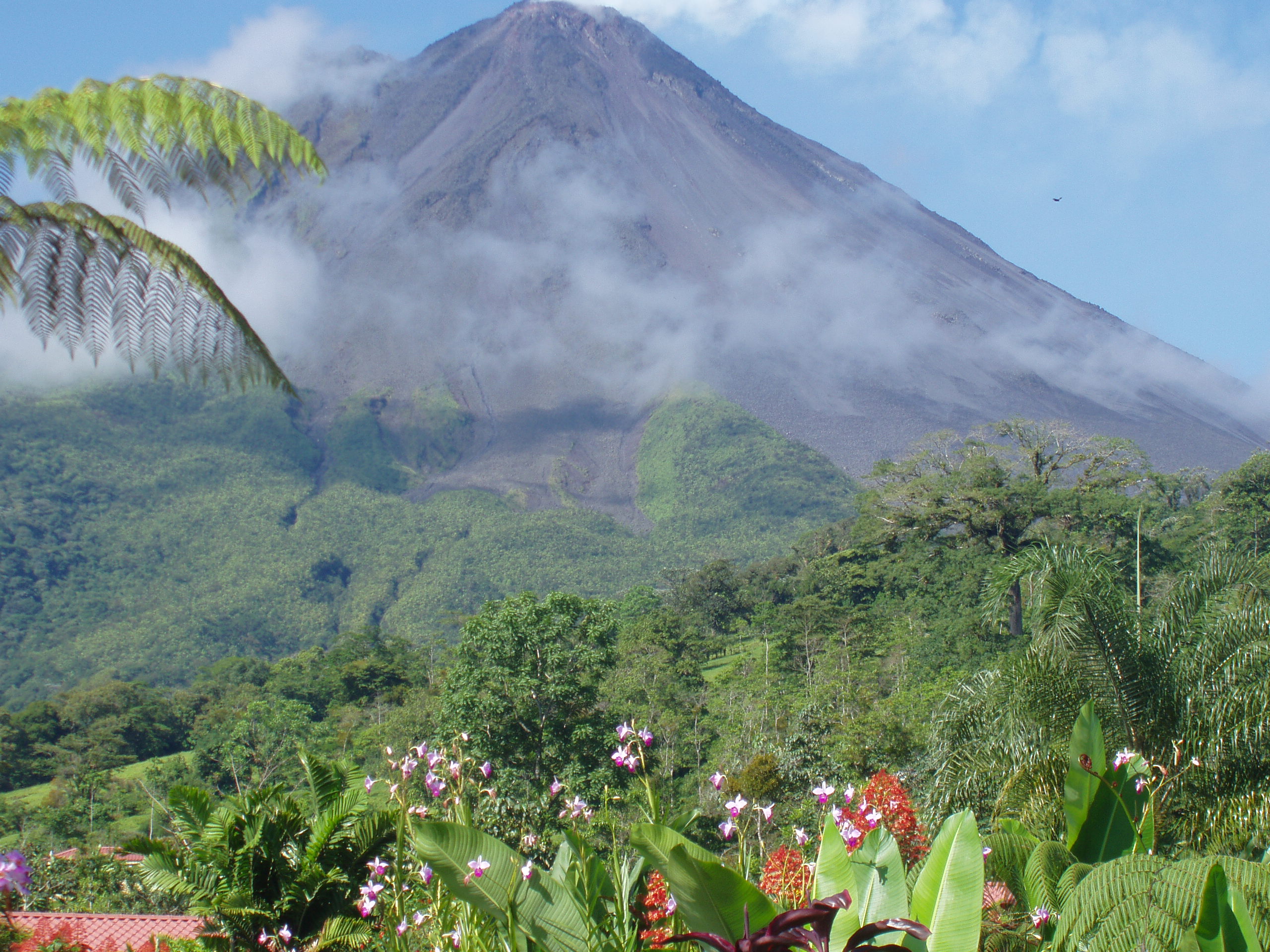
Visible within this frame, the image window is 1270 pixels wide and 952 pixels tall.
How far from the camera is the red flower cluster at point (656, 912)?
2730 mm

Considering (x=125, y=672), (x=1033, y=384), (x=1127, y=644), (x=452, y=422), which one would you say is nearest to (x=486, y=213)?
(x=452, y=422)

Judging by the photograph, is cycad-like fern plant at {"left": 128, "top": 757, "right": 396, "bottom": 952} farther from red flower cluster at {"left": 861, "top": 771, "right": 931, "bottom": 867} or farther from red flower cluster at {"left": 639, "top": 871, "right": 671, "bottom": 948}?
red flower cluster at {"left": 861, "top": 771, "right": 931, "bottom": 867}

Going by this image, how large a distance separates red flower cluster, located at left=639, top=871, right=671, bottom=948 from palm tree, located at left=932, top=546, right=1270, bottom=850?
3.23m

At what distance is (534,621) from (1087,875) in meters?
16.2

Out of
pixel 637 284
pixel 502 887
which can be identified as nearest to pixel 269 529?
pixel 637 284

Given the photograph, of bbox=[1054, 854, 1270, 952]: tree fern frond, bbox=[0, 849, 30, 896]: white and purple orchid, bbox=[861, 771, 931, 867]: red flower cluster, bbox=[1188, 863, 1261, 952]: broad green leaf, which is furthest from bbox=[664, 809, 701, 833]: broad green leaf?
bbox=[861, 771, 931, 867]: red flower cluster

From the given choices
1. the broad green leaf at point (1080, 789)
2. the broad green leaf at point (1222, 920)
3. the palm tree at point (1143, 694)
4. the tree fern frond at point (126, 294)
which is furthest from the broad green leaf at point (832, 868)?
the palm tree at point (1143, 694)

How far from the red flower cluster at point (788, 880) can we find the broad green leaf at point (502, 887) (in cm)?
92

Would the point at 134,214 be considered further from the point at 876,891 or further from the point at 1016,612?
the point at 1016,612

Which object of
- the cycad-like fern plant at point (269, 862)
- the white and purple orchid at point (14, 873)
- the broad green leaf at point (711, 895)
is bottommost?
the cycad-like fern plant at point (269, 862)

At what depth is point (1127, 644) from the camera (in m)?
7.50

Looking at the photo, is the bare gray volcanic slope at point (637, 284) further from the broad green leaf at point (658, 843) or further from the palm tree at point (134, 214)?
the broad green leaf at point (658, 843)

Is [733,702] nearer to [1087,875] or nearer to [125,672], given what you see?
[1087,875]

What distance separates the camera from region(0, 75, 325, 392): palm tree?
3637 millimetres
